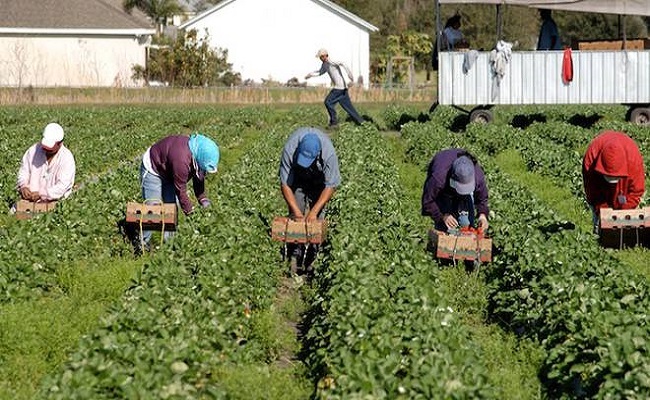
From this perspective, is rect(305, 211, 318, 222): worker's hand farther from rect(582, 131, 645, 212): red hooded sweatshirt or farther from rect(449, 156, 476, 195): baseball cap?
rect(582, 131, 645, 212): red hooded sweatshirt

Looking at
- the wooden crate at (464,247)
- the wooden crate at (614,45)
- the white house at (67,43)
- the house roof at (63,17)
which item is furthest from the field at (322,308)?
the house roof at (63,17)

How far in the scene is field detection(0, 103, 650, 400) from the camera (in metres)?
6.48

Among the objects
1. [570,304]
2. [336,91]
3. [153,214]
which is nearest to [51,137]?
[153,214]

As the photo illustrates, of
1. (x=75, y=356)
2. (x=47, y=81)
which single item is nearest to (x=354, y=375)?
Answer: (x=75, y=356)

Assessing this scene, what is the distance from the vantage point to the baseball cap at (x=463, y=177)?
10.2 m

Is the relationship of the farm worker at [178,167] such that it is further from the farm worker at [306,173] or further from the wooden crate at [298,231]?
the wooden crate at [298,231]

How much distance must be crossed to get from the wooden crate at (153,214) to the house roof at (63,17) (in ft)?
151

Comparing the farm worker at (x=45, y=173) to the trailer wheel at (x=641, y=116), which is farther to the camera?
the trailer wheel at (x=641, y=116)

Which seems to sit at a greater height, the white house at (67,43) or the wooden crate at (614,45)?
the white house at (67,43)

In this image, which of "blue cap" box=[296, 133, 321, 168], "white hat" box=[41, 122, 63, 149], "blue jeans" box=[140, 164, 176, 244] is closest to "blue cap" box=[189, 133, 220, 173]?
"blue jeans" box=[140, 164, 176, 244]

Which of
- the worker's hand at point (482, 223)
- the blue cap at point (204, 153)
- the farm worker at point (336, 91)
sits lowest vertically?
the worker's hand at point (482, 223)

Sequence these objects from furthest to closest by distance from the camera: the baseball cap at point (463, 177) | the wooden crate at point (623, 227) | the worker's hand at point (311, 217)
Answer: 1. the wooden crate at point (623, 227)
2. the worker's hand at point (311, 217)
3. the baseball cap at point (463, 177)

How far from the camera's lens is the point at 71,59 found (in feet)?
184

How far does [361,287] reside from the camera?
8070mm
